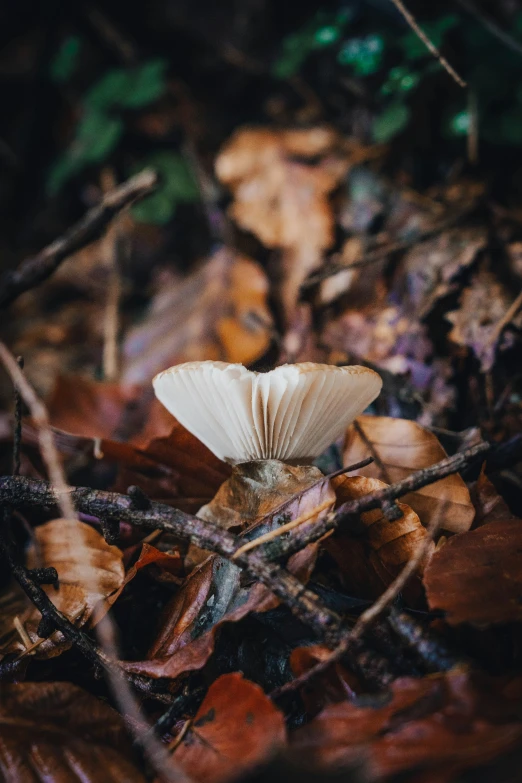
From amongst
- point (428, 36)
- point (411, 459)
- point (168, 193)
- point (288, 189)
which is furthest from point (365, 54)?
point (411, 459)

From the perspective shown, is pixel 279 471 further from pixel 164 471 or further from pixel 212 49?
pixel 212 49

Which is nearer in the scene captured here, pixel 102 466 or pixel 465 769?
pixel 465 769

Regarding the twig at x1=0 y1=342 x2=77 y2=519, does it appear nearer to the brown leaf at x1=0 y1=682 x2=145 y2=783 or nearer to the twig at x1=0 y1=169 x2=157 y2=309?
the brown leaf at x1=0 y1=682 x2=145 y2=783

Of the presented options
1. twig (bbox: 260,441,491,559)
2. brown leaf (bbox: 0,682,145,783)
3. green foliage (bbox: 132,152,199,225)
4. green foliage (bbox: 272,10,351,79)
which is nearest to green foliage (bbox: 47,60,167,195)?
green foliage (bbox: 132,152,199,225)

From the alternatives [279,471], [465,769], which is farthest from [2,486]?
[465,769]

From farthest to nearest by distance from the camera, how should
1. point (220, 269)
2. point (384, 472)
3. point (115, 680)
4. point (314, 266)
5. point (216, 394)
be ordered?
point (220, 269) < point (314, 266) < point (384, 472) < point (216, 394) < point (115, 680)

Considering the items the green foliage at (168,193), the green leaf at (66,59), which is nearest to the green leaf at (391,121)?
the green foliage at (168,193)

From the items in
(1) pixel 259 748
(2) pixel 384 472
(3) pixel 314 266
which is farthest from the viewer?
(3) pixel 314 266
